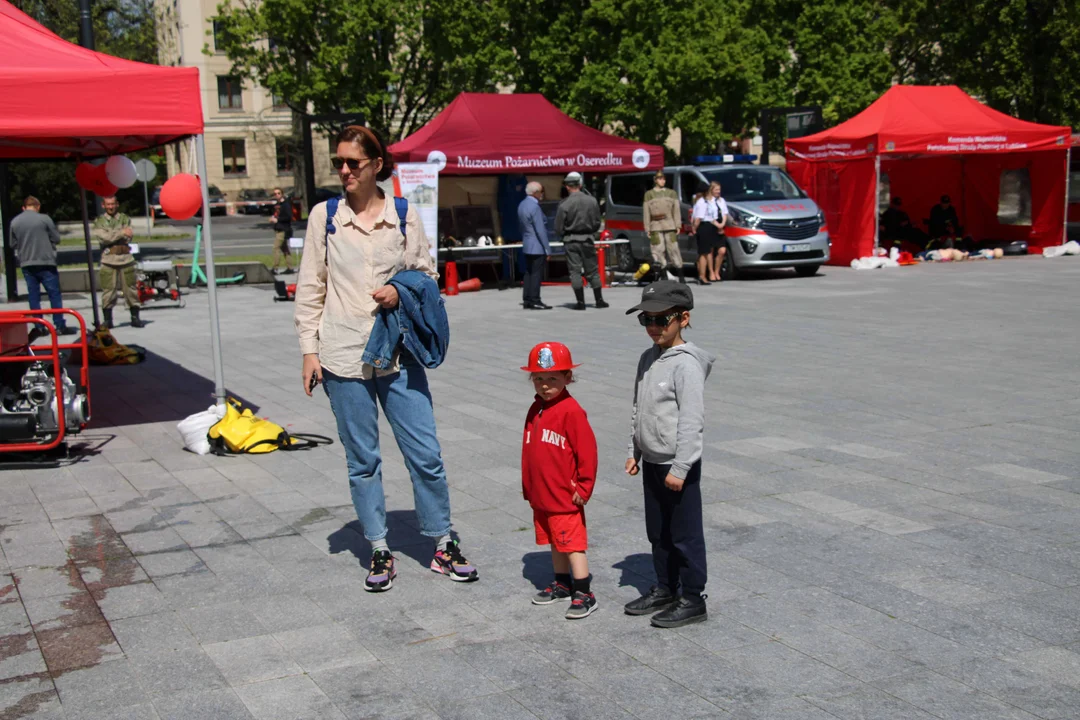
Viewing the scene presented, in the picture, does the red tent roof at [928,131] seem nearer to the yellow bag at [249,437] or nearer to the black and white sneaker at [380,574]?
the yellow bag at [249,437]

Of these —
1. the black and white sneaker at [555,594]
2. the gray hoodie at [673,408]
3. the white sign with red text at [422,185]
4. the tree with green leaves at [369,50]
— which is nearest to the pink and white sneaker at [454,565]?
the black and white sneaker at [555,594]

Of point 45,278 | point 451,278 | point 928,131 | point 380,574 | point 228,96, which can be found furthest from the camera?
point 228,96

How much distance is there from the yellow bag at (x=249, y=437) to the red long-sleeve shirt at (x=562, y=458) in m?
3.64

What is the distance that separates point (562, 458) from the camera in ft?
14.5

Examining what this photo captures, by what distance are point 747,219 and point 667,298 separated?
50.5 feet

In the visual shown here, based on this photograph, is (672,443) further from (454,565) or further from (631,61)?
(631,61)

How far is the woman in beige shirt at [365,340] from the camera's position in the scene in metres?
4.80

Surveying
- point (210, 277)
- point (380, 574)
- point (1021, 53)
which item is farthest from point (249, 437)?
point (1021, 53)

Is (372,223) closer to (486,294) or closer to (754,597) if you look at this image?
(754,597)

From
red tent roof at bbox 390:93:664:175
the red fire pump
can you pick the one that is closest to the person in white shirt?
red tent roof at bbox 390:93:664:175

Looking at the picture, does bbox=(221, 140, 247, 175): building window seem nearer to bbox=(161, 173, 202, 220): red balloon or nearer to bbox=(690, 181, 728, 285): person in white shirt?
bbox=(690, 181, 728, 285): person in white shirt

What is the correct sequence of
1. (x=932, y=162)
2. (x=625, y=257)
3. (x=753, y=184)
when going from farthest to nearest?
1. (x=932, y=162)
2. (x=625, y=257)
3. (x=753, y=184)

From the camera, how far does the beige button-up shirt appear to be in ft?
15.8

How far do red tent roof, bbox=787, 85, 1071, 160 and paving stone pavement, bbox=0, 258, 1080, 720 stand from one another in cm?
1148
